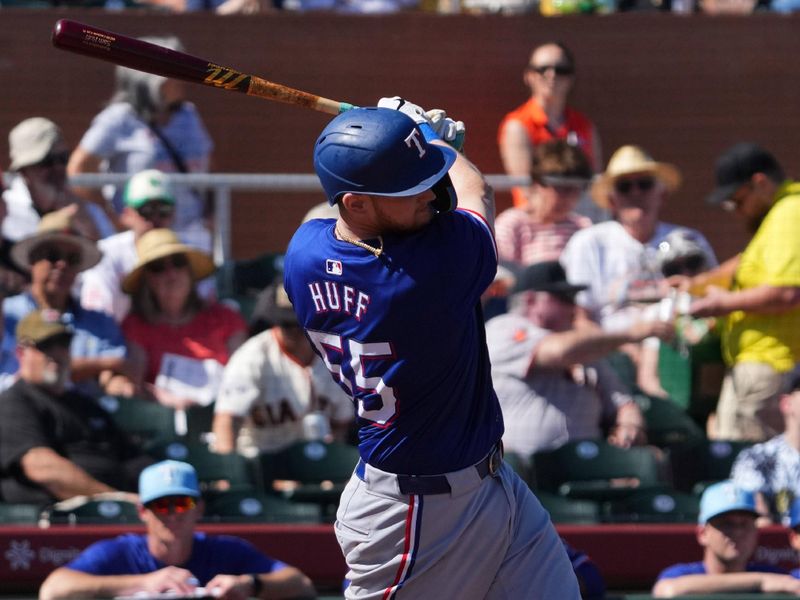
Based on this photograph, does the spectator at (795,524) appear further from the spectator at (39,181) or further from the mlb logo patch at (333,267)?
the spectator at (39,181)

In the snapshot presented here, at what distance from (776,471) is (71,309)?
9.82 ft

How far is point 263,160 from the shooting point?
340 inches

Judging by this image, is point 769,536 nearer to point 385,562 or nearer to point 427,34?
point 385,562

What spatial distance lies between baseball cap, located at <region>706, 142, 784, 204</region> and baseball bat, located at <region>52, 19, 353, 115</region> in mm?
3286

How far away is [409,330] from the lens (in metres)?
3.37

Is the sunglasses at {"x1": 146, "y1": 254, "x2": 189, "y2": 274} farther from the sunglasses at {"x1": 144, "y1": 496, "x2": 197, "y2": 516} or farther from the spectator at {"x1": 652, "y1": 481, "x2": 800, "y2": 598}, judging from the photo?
the spectator at {"x1": 652, "y1": 481, "x2": 800, "y2": 598}

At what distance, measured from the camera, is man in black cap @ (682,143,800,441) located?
6.59m

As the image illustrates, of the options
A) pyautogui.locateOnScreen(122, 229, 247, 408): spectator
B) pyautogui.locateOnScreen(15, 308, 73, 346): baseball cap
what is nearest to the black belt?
pyautogui.locateOnScreen(15, 308, 73, 346): baseball cap

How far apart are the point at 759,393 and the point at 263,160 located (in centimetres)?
326

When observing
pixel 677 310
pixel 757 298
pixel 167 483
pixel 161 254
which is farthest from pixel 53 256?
pixel 757 298

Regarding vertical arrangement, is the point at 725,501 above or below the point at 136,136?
below

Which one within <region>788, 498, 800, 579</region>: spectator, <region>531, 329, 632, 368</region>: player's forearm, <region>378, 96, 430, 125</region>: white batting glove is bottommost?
<region>788, 498, 800, 579</region>: spectator

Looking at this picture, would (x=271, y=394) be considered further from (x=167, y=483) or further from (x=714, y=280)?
(x=714, y=280)

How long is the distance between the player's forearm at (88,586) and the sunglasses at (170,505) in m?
0.25
